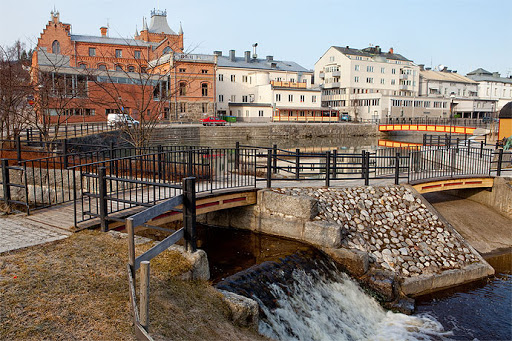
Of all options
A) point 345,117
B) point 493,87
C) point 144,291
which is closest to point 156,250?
point 144,291

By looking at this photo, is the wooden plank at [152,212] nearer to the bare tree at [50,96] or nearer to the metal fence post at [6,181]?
the metal fence post at [6,181]

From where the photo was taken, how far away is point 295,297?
891 centimetres

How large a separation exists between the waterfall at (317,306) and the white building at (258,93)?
63.2m

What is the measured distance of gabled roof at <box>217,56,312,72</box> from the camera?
265ft

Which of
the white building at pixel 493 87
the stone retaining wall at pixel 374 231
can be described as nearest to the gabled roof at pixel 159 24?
the stone retaining wall at pixel 374 231

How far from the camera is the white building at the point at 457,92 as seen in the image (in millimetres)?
90750

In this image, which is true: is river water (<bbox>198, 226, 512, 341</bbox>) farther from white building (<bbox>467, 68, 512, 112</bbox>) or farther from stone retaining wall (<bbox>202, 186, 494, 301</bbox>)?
white building (<bbox>467, 68, 512, 112</bbox>)

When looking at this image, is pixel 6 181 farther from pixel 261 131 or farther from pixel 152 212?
pixel 261 131

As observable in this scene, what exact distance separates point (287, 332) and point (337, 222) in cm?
472

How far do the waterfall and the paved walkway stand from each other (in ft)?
11.1

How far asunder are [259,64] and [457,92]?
Result: 49298mm

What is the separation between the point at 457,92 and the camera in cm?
9981

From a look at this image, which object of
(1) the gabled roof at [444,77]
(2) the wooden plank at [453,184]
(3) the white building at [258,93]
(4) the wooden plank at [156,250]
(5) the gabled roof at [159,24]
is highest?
(5) the gabled roof at [159,24]

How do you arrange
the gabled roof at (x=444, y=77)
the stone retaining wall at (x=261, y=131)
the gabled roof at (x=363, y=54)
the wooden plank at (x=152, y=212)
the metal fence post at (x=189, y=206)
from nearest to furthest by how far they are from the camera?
1. the wooden plank at (x=152, y=212)
2. the metal fence post at (x=189, y=206)
3. the stone retaining wall at (x=261, y=131)
4. the gabled roof at (x=363, y=54)
5. the gabled roof at (x=444, y=77)
